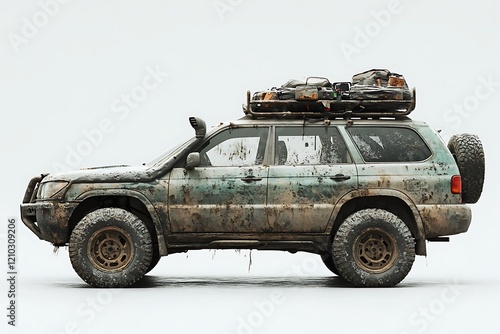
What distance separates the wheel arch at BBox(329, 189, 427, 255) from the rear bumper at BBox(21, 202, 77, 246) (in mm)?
3609

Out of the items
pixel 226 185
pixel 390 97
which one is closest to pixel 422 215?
pixel 390 97

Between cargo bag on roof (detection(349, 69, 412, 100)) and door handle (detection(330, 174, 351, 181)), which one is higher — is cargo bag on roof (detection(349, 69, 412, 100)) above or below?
above

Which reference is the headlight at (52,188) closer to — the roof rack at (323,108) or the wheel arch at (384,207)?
the roof rack at (323,108)

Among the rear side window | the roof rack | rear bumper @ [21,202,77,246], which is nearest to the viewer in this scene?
rear bumper @ [21,202,77,246]

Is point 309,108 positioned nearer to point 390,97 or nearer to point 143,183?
point 390,97

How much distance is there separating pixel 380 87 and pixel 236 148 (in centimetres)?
221

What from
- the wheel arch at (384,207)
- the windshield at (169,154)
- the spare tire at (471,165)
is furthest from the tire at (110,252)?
the spare tire at (471,165)

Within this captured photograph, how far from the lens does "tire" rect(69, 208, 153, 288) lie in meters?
14.9

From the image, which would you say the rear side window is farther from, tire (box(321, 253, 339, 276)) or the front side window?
tire (box(321, 253, 339, 276))

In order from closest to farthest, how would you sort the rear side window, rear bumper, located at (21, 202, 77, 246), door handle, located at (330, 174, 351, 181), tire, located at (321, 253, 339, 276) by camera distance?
door handle, located at (330, 174, 351, 181) → rear bumper, located at (21, 202, 77, 246) → the rear side window → tire, located at (321, 253, 339, 276)

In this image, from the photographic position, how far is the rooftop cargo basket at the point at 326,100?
15.3 m

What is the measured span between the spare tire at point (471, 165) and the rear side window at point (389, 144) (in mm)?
498

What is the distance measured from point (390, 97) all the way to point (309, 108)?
114 centimetres

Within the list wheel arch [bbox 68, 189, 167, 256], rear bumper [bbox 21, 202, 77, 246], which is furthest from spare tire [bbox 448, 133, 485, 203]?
rear bumper [bbox 21, 202, 77, 246]
